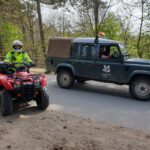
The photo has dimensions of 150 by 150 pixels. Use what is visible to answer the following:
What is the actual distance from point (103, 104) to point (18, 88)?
9.11 ft

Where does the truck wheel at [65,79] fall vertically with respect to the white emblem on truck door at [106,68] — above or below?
below

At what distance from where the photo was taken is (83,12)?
1011 inches

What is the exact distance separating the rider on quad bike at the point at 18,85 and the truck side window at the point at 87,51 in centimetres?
304

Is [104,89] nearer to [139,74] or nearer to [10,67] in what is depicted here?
[139,74]

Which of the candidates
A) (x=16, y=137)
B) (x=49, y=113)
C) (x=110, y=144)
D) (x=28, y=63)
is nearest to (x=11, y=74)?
(x=28, y=63)

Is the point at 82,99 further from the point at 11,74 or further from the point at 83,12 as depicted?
the point at 83,12

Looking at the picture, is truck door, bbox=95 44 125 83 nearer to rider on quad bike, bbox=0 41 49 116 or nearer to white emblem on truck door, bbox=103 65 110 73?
white emblem on truck door, bbox=103 65 110 73

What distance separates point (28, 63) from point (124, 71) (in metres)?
3.43

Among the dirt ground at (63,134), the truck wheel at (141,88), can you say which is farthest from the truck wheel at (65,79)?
the dirt ground at (63,134)

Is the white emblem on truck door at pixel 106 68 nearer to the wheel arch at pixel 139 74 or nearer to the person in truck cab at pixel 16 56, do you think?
the wheel arch at pixel 139 74

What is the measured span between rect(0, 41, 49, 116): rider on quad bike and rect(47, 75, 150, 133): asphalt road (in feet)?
3.02

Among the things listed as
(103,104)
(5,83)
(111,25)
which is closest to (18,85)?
(5,83)

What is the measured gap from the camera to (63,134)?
5.54 metres

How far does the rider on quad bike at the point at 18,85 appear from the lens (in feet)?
22.4
